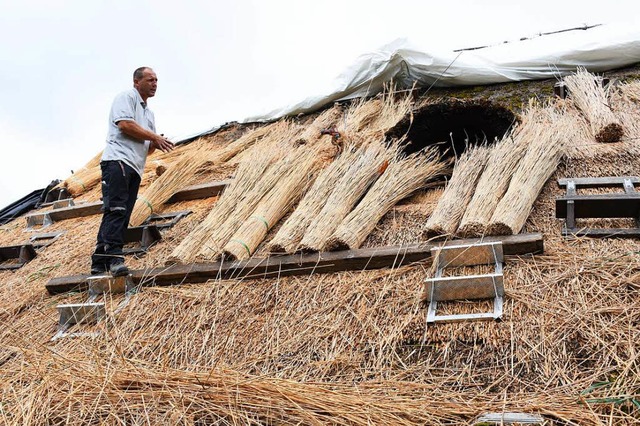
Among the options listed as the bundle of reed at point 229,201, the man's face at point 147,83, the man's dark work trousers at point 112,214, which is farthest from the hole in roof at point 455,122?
the man's dark work trousers at point 112,214

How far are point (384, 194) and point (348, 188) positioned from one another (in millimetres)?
220

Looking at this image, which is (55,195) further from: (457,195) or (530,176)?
(530,176)

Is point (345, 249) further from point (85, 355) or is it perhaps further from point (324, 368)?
point (85, 355)

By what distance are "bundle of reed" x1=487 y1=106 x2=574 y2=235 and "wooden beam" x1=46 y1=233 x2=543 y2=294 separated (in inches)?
3.3

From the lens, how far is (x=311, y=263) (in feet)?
10.0

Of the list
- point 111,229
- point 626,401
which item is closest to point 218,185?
point 111,229

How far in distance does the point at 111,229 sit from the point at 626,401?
2739 millimetres

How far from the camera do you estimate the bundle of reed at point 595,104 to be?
12.3 ft

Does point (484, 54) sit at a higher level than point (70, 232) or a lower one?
higher

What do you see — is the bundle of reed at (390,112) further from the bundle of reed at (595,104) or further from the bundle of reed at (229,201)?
the bundle of reed at (595,104)

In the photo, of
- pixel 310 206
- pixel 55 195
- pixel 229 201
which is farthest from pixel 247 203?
pixel 55 195

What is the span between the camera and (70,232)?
4.80 meters

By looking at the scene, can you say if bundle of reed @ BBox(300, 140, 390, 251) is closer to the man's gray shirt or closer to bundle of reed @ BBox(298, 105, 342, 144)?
bundle of reed @ BBox(298, 105, 342, 144)

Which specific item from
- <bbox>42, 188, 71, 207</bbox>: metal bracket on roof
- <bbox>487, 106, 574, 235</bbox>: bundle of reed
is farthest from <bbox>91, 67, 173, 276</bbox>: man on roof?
<bbox>42, 188, 71, 207</bbox>: metal bracket on roof
